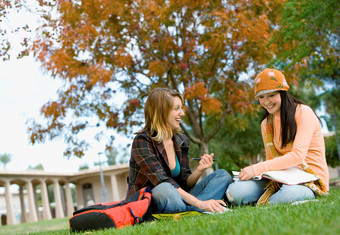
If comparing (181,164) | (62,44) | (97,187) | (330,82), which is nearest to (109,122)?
(62,44)

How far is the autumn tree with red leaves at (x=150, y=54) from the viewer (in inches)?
343

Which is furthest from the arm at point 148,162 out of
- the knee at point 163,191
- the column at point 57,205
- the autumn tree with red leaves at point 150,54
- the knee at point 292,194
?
the column at point 57,205

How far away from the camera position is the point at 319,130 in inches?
155

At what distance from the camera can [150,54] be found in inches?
376

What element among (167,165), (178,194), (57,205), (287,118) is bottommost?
(57,205)

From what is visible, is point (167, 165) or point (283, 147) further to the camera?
point (167, 165)

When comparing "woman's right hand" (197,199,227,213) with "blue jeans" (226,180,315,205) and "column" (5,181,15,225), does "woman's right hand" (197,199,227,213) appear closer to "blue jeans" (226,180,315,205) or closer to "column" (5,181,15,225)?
"blue jeans" (226,180,315,205)

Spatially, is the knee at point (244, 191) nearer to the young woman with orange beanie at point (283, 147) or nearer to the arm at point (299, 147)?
the young woman with orange beanie at point (283, 147)

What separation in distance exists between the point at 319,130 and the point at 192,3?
601cm

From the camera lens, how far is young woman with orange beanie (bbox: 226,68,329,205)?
12.1ft

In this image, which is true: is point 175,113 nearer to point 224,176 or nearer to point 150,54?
point 224,176

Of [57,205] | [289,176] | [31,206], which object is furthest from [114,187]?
[289,176]

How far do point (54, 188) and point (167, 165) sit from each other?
43778 millimetres

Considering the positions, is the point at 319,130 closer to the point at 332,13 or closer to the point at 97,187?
the point at 332,13
